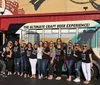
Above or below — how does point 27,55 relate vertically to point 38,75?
above

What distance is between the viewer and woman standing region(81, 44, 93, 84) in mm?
12156

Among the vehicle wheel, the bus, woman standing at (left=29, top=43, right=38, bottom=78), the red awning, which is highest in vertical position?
the red awning

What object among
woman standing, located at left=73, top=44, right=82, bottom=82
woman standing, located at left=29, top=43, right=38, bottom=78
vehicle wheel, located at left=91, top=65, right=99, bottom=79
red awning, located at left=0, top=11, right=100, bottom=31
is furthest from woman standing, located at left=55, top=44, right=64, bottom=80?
red awning, located at left=0, top=11, right=100, bottom=31

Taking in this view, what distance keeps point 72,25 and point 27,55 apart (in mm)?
2351

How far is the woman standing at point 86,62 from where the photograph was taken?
12.2 m

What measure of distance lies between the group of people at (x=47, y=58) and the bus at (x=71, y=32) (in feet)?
1.30

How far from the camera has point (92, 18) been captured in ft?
43.0

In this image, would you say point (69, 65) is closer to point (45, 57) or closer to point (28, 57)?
point (45, 57)

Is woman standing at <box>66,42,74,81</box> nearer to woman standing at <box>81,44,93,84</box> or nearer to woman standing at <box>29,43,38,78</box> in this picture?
woman standing at <box>81,44,93,84</box>

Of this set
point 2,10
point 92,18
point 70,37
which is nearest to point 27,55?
point 70,37

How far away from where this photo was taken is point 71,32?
44.1ft

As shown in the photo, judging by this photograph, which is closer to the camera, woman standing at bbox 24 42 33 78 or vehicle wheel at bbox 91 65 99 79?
vehicle wheel at bbox 91 65 99 79

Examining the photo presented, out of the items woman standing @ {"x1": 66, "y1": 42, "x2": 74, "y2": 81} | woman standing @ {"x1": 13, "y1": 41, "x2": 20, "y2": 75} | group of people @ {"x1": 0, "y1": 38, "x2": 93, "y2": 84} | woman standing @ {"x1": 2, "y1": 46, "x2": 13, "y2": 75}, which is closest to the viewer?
group of people @ {"x1": 0, "y1": 38, "x2": 93, "y2": 84}

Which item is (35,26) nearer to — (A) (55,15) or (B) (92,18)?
(A) (55,15)
